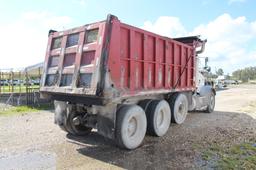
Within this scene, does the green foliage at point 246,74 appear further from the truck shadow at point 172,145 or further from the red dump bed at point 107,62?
the red dump bed at point 107,62

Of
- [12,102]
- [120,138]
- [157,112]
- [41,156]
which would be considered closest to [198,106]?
[157,112]

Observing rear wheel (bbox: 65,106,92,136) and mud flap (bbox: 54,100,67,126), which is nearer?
rear wheel (bbox: 65,106,92,136)

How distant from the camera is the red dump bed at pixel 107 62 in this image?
5602 mm

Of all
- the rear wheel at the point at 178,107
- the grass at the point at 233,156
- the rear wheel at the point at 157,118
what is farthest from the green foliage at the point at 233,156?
the rear wheel at the point at 178,107

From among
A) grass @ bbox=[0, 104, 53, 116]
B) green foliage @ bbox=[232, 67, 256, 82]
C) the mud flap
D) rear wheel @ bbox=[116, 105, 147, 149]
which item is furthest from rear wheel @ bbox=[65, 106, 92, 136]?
green foliage @ bbox=[232, 67, 256, 82]

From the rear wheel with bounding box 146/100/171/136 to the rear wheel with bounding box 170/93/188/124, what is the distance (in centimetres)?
75

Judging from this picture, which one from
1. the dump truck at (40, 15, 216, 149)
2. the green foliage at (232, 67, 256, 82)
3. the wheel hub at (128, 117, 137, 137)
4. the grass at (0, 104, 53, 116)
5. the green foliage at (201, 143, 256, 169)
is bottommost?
the green foliage at (201, 143, 256, 169)

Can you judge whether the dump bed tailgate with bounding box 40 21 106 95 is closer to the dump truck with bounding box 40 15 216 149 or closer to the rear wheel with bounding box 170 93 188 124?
the dump truck with bounding box 40 15 216 149

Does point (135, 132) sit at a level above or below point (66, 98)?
below

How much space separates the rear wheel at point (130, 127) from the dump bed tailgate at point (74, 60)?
0.98 m

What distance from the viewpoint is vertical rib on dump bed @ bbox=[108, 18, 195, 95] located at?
19.0 feet

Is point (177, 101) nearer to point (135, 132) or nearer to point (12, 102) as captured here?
point (135, 132)

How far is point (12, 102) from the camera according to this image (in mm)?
16266

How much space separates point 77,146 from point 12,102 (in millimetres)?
11365
